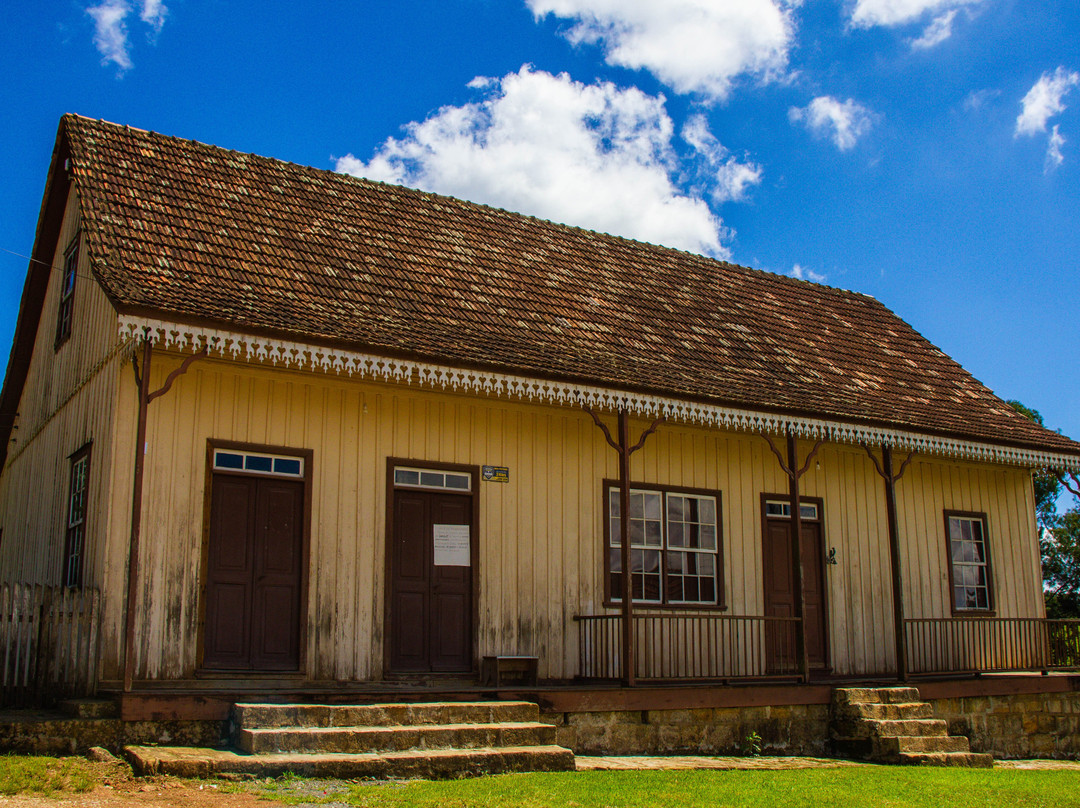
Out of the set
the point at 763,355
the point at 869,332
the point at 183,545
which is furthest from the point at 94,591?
the point at 869,332

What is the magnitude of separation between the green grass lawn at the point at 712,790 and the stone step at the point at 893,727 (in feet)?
3.51

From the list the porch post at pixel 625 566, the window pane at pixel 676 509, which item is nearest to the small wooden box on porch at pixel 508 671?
the porch post at pixel 625 566

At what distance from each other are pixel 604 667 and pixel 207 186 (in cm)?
801

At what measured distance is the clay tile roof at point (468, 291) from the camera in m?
11.5

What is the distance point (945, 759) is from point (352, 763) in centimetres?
700

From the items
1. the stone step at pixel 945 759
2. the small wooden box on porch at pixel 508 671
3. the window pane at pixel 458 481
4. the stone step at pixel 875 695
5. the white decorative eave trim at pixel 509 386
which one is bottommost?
the stone step at pixel 945 759

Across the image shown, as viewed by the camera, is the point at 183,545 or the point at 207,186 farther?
the point at 207,186

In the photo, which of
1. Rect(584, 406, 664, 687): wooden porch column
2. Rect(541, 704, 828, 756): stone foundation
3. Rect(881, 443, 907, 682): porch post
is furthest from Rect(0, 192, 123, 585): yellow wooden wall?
Rect(881, 443, 907, 682): porch post

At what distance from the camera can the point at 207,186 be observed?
13766 mm

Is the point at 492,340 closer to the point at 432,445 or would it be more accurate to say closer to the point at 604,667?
the point at 432,445

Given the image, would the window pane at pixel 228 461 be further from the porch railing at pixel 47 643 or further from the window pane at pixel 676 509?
the window pane at pixel 676 509

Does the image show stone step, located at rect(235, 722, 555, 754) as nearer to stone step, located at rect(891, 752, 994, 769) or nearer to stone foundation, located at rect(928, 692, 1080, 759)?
stone step, located at rect(891, 752, 994, 769)

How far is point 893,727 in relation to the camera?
1253 cm

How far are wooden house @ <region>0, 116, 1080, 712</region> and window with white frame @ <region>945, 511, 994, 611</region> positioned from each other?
0.06m
